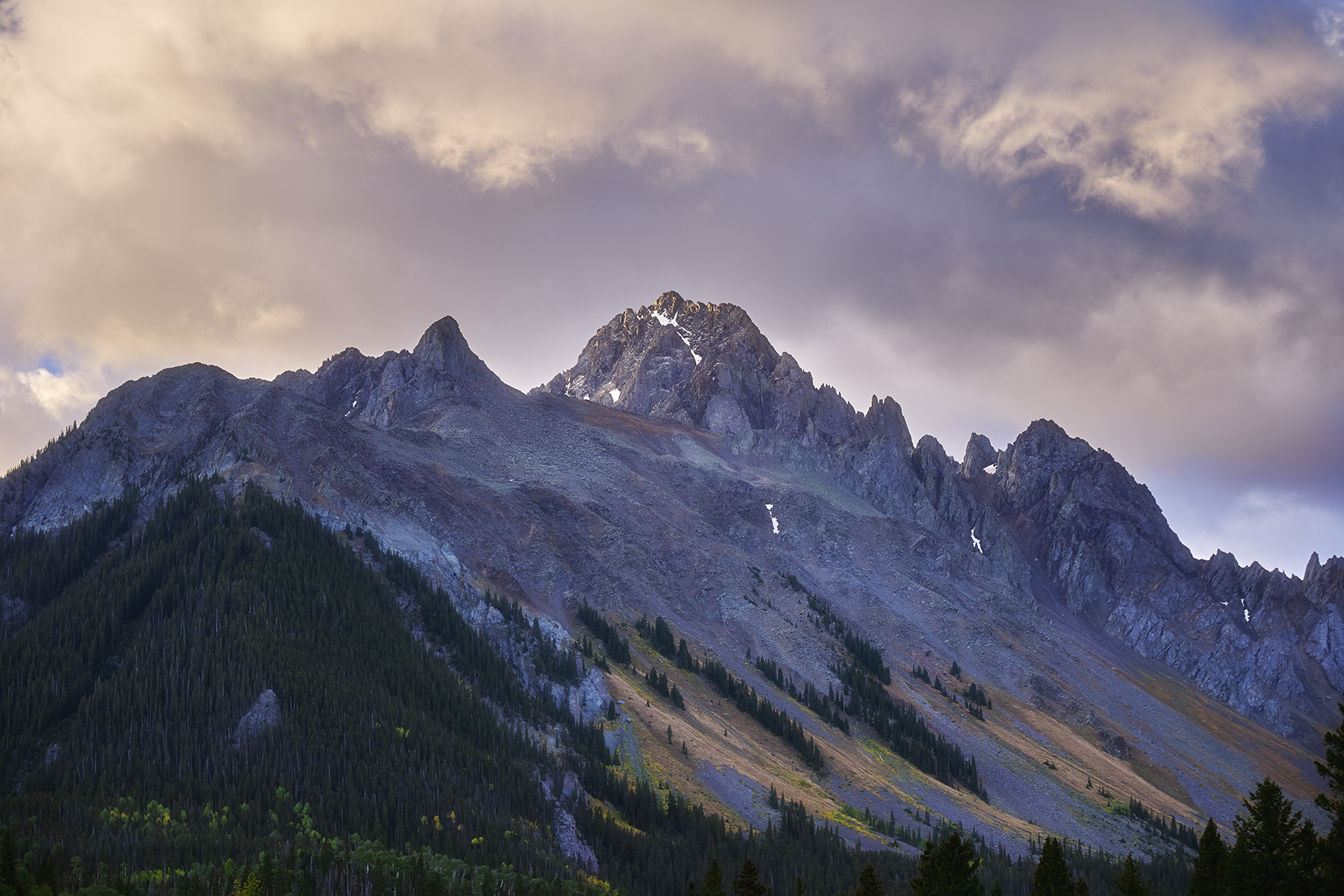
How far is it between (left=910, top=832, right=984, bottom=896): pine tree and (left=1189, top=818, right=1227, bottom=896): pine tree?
14.8 metres

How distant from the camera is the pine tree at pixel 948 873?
5138 cm

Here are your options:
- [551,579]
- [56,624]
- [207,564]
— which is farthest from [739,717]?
[56,624]

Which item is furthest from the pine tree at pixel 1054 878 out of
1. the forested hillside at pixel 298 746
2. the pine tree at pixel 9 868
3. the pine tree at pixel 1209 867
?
the pine tree at pixel 9 868

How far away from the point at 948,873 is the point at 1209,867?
18.8 meters

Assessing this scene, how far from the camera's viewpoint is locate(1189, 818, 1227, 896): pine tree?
184 feet

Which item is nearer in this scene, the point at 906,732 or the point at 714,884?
the point at 714,884

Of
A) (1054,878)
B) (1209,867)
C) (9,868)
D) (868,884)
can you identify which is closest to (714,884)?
(868,884)

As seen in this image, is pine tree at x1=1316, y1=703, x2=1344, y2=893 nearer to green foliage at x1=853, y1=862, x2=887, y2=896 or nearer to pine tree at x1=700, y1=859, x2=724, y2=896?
green foliage at x1=853, y1=862, x2=887, y2=896

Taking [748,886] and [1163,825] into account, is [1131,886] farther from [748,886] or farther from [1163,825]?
[1163,825]

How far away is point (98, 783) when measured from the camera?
10500 centimetres

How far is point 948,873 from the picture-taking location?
5188 cm

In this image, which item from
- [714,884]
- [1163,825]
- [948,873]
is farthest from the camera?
[1163,825]

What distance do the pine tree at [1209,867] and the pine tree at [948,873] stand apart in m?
14.8

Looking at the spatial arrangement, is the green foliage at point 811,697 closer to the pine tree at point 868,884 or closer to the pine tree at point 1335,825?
the pine tree at point 868,884
